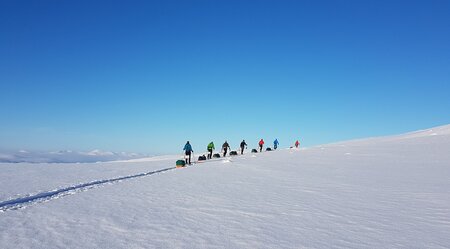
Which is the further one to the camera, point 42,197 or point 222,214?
point 42,197

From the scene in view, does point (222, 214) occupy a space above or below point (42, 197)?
below

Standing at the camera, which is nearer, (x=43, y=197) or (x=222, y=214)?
(x=222, y=214)

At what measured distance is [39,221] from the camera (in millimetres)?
6984

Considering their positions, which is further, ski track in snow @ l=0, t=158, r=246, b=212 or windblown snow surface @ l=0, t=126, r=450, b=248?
ski track in snow @ l=0, t=158, r=246, b=212

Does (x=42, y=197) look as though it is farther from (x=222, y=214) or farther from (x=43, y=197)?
(x=222, y=214)

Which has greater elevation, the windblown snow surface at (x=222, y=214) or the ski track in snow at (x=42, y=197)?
the ski track in snow at (x=42, y=197)

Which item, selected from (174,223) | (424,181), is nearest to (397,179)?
(424,181)

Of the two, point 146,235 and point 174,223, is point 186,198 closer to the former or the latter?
point 174,223

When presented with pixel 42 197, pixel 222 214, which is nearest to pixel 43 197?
pixel 42 197

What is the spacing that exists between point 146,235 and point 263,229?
2.28m

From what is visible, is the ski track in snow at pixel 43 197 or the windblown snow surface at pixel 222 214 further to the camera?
the ski track in snow at pixel 43 197

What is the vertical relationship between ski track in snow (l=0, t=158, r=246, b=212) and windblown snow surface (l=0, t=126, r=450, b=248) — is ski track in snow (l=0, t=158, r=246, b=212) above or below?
above

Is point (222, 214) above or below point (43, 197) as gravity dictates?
below

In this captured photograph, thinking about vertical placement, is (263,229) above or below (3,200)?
below
